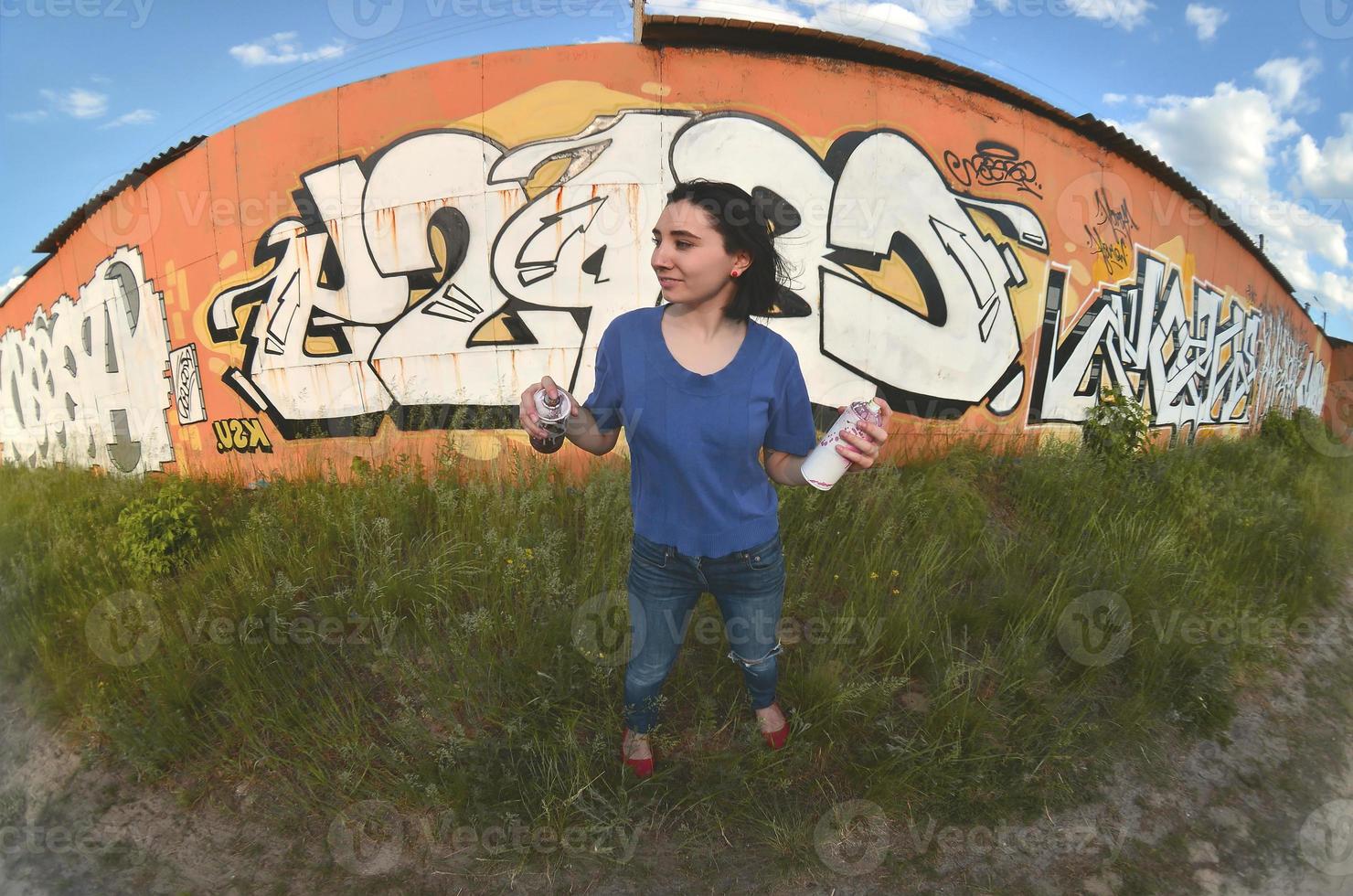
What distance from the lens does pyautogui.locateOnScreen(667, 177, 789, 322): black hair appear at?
1.65 meters

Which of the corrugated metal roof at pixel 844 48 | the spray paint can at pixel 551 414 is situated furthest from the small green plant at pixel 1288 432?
the spray paint can at pixel 551 414

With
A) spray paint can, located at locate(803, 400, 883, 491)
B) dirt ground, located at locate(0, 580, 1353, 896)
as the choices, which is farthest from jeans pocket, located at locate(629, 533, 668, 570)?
dirt ground, located at locate(0, 580, 1353, 896)

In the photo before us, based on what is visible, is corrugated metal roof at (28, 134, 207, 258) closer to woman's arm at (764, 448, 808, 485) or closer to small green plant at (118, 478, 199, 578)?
small green plant at (118, 478, 199, 578)

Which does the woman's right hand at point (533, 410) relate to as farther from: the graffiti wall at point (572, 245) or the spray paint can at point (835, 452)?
the graffiti wall at point (572, 245)

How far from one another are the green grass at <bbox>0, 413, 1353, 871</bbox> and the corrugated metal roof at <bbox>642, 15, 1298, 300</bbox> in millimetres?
3640

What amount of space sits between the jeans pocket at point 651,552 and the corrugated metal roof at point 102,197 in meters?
7.17

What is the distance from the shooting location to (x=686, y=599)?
192 centimetres

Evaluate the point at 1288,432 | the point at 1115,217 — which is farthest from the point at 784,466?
the point at 1288,432

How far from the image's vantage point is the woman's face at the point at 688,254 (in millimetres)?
1628

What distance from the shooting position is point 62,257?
30.1 feet

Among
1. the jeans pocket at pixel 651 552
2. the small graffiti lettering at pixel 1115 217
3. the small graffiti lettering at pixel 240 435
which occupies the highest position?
the small graffiti lettering at pixel 1115 217

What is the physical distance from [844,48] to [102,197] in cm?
912

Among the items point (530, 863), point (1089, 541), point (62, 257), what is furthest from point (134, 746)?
point (62, 257)

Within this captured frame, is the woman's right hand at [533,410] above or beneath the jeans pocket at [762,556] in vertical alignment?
above
